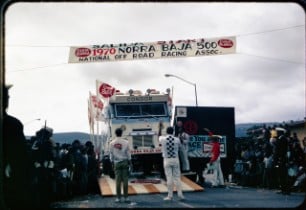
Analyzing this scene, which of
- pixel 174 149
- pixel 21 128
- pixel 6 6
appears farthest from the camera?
Answer: pixel 174 149

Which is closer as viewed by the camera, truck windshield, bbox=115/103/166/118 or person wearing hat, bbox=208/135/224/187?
person wearing hat, bbox=208/135/224/187

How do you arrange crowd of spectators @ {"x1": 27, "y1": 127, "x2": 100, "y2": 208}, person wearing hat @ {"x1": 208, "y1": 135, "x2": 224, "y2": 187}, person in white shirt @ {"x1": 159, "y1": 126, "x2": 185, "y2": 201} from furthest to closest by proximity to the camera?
person wearing hat @ {"x1": 208, "y1": 135, "x2": 224, "y2": 187} → person in white shirt @ {"x1": 159, "y1": 126, "x2": 185, "y2": 201} → crowd of spectators @ {"x1": 27, "y1": 127, "x2": 100, "y2": 208}

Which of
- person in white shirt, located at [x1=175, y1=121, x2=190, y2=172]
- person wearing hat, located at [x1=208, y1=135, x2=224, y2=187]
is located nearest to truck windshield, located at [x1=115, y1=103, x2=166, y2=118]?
person in white shirt, located at [x1=175, y1=121, x2=190, y2=172]

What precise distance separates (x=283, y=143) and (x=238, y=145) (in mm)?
7262

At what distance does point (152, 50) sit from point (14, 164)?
30.8ft

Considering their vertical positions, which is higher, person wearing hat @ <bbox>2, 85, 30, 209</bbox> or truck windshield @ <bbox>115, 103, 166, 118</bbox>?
truck windshield @ <bbox>115, 103, 166, 118</bbox>

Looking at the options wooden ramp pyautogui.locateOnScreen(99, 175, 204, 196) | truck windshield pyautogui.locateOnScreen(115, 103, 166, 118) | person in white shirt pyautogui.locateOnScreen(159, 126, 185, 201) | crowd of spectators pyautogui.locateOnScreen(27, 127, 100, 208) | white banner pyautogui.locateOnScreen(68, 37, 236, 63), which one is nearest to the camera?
crowd of spectators pyautogui.locateOnScreen(27, 127, 100, 208)

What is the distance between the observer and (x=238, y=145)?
19453mm

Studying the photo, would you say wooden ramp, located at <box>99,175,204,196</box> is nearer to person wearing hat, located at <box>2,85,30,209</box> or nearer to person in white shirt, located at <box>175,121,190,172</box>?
person in white shirt, located at <box>175,121,190,172</box>

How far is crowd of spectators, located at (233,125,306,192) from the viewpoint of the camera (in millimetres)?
13269

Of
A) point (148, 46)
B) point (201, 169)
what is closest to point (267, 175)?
point (201, 169)

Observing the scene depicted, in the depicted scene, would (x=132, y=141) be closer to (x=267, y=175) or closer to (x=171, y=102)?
(x=171, y=102)

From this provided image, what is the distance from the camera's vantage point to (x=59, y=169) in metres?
12.3

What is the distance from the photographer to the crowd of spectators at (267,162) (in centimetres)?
1327
